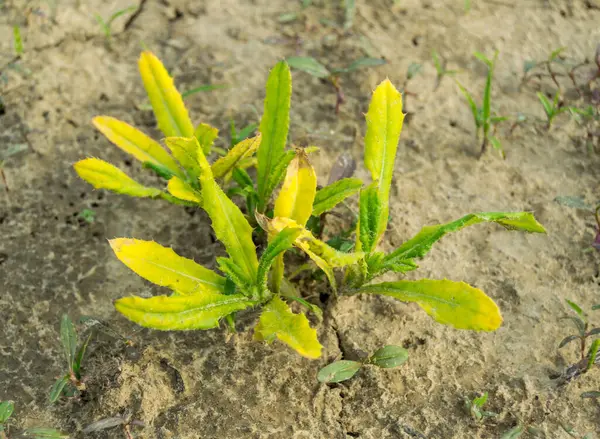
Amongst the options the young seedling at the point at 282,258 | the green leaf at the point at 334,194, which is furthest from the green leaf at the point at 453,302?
the green leaf at the point at 334,194

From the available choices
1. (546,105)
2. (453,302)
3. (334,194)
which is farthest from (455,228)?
(546,105)

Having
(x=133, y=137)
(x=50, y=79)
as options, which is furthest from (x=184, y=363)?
(x=50, y=79)

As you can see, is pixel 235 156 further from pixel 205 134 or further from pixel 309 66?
pixel 309 66

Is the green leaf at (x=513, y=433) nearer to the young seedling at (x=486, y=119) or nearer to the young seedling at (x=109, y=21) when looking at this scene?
the young seedling at (x=486, y=119)

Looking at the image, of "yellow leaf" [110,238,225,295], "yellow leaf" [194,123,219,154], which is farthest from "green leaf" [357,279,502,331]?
"yellow leaf" [194,123,219,154]

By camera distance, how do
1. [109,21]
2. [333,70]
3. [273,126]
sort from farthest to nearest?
[109,21], [333,70], [273,126]

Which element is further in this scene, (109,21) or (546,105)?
(109,21)
